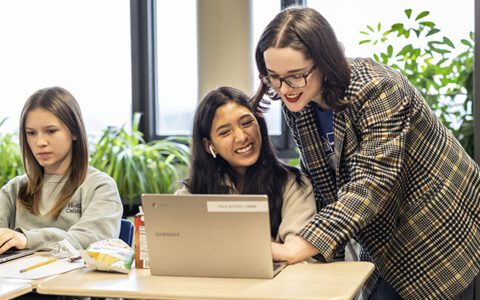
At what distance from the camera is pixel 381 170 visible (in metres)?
1.93

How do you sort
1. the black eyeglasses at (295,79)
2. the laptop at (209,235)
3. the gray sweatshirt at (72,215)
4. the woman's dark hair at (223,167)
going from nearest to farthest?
the laptop at (209,235)
the black eyeglasses at (295,79)
the woman's dark hair at (223,167)
the gray sweatshirt at (72,215)

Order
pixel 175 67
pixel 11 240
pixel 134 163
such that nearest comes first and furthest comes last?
pixel 11 240 → pixel 134 163 → pixel 175 67

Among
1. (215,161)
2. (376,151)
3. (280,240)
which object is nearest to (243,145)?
(215,161)

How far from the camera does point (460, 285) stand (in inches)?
80.7

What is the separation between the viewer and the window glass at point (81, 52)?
4766mm

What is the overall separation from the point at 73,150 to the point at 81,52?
223 centimetres

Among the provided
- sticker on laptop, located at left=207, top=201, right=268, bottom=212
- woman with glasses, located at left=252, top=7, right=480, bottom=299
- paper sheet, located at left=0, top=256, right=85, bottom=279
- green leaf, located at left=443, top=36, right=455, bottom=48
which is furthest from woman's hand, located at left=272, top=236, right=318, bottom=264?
green leaf, located at left=443, top=36, right=455, bottom=48

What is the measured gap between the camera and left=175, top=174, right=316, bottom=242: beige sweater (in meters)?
2.22

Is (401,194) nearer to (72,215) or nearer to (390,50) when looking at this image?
(72,215)

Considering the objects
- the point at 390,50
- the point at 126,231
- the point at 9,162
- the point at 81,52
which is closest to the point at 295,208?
the point at 126,231

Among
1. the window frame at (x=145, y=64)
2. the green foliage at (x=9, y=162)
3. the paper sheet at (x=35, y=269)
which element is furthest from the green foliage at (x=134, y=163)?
the paper sheet at (x=35, y=269)

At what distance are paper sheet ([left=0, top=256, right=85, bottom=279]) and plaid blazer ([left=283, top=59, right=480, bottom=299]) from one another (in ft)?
2.28

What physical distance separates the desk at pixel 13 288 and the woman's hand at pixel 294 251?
2.07ft

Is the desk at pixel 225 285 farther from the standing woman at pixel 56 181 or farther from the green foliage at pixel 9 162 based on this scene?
the green foliage at pixel 9 162
